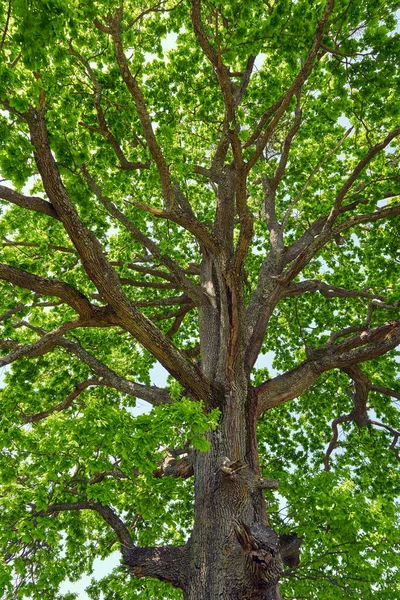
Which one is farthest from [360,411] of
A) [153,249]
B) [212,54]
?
[212,54]

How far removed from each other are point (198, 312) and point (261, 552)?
4864 mm

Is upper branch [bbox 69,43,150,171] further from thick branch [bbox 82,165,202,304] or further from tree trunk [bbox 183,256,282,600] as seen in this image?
tree trunk [bbox 183,256,282,600]

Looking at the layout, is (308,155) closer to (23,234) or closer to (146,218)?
(146,218)

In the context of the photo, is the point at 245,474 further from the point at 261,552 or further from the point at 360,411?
the point at 360,411

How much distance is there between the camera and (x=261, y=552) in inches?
174

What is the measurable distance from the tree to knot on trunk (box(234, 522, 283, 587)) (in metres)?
0.02

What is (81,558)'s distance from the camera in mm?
10625

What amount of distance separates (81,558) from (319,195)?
12.2m

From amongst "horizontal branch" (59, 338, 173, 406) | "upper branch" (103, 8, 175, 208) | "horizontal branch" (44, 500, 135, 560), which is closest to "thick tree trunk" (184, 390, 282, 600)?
"horizontal branch" (44, 500, 135, 560)

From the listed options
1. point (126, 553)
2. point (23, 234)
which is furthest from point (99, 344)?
point (126, 553)

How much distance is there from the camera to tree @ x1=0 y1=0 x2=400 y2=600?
5.15m

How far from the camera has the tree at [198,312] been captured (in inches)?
203

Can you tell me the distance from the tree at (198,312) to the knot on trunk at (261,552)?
19 millimetres

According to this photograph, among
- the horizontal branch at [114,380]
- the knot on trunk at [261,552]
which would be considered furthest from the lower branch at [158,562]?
the horizontal branch at [114,380]
